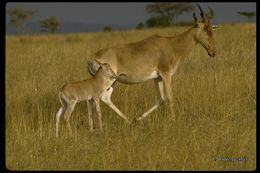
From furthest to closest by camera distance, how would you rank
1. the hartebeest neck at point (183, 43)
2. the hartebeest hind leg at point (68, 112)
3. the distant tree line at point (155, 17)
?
1. the distant tree line at point (155, 17)
2. the hartebeest neck at point (183, 43)
3. the hartebeest hind leg at point (68, 112)

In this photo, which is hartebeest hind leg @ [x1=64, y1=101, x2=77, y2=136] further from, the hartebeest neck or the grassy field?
the hartebeest neck

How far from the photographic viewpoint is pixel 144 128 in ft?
26.5

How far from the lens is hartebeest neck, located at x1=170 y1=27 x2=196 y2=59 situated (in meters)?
9.41

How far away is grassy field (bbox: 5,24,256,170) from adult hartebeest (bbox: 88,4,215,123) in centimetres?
47

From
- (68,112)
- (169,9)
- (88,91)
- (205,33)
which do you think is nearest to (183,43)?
(205,33)

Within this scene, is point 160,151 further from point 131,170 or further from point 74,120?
point 74,120

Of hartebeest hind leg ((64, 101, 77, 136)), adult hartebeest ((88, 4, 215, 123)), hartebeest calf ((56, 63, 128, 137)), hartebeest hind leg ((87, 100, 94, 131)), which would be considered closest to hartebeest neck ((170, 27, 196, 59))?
adult hartebeest ((88, 4, 215, 123))

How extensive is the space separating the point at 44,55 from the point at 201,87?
729 centimetres

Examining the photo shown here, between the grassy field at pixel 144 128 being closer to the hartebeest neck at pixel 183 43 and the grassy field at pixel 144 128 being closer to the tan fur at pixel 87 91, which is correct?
the tan fur at pixel 87 91

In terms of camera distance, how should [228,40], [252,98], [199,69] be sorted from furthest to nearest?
[228,40] → [199,69] → [252,98]

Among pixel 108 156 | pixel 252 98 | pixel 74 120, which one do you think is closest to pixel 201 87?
pixel 252 98

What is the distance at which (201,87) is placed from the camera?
999cm

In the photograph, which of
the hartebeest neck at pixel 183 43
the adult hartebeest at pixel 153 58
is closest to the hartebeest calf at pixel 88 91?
the adult hartebeest at pixel 153 58

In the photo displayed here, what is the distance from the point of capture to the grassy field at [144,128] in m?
6.60
